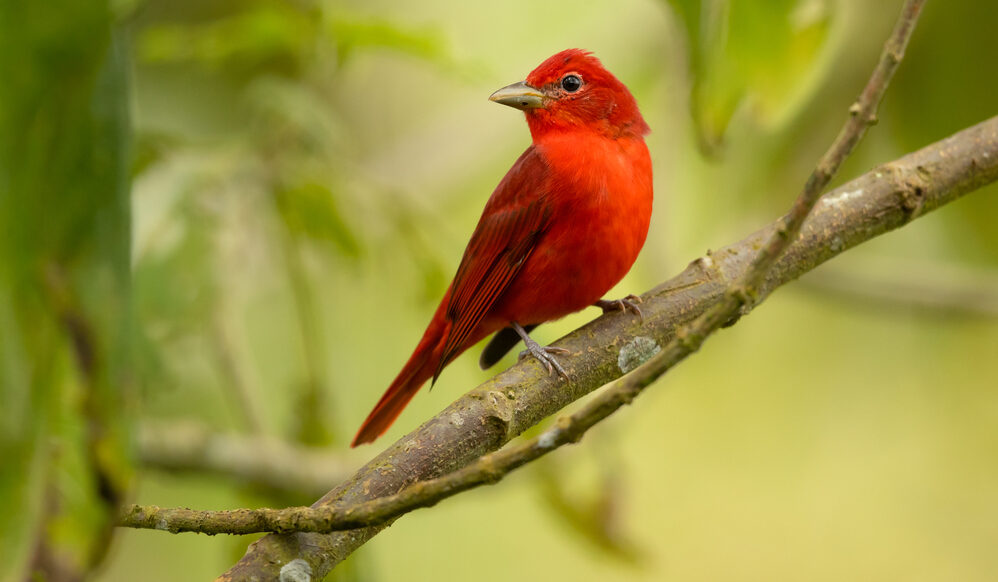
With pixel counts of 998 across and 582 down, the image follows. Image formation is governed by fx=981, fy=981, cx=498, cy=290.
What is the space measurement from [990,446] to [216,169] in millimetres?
4057

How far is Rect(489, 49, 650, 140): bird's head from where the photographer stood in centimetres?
256

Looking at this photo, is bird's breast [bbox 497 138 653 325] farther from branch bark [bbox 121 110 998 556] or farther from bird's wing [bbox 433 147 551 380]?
branch bark [bbox 121 110 998 556]

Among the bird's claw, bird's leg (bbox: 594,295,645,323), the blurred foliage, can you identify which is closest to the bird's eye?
bird's leg (bbox: 594,295,645,323)

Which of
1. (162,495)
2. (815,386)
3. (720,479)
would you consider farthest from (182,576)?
(815,386)

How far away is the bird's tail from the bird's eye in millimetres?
651

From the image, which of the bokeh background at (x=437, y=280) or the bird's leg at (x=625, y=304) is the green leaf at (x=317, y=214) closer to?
the bokeh background at (x=437, y=280)

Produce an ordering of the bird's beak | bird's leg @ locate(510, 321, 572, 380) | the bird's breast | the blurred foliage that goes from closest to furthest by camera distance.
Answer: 1. the blurred foliage
2. bird's leg @ locate(510, 321, 572, 380)
3. the bird's breast
4. the bird's beak

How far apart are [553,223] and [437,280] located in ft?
1.81

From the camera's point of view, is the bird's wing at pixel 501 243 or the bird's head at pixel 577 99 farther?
the bird's head at pixel 577 99

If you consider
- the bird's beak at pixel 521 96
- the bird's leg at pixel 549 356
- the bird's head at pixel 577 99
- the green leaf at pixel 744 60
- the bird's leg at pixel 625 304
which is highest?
the green leaf at pixel 744 60

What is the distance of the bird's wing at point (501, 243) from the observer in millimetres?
2418

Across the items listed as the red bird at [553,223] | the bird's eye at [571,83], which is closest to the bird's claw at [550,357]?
the red bird at [553,223]

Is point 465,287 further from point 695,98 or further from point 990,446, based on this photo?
point 990,446

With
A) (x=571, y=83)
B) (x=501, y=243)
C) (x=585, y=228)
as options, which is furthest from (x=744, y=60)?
(x=501, y=243)
